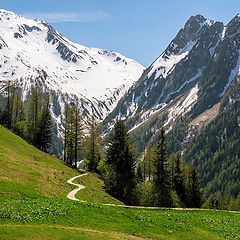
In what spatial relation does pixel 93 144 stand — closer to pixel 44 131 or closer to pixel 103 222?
pixel 44 131

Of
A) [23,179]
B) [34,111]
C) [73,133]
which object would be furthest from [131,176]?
[34,111]

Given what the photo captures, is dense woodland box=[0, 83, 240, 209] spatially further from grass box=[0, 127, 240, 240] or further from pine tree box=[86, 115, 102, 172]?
grass box=[0, 127, 240, 240]

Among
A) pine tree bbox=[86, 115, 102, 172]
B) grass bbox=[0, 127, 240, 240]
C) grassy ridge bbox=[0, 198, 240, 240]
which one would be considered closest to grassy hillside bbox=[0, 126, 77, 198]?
grass bbox=[0, 127, 240, 240]

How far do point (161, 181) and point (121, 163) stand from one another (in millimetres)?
9039

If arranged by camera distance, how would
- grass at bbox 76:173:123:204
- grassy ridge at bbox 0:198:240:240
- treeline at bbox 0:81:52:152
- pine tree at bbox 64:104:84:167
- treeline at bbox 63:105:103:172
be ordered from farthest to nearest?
treeline at bbox 0:81:52:152, treeline at bbox 63:105:103:172, pine tree at bbox 64:104:84:167, grass at bbox 76:173:123:204, grassy ridge at bbox 0:198:240:240

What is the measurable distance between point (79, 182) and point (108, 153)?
11646 millimetres

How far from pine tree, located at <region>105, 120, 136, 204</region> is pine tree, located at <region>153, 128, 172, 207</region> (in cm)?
526

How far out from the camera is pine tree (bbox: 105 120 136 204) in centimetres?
9406

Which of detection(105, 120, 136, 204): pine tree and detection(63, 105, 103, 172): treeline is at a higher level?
detection(63, 105, 103, 172): treeline

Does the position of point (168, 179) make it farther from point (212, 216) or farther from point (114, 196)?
point (212, 216)

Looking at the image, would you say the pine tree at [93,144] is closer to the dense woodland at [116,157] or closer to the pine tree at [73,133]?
the dense woodland at [116,157]

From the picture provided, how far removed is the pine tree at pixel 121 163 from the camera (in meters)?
94.1

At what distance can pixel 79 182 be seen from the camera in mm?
87750

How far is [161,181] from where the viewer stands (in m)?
92.5
